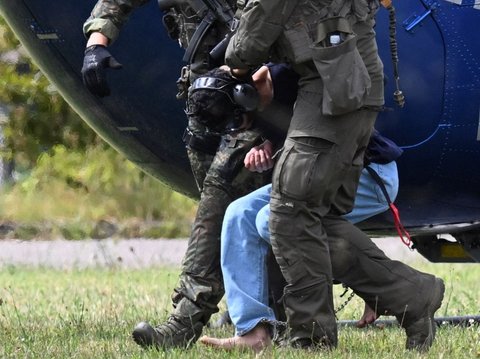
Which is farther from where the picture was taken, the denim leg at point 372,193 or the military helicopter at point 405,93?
the military helicopter at point 405,93

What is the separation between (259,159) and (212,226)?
0.36 metres

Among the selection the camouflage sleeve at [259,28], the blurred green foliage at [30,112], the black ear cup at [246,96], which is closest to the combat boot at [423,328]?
the black ear cup at [246,96]

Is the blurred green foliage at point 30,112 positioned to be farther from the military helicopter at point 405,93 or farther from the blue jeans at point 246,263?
the blue jeans at point 246,263

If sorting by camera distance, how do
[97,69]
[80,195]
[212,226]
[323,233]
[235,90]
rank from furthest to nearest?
[80,195] → [212,226] → [97,69] → [235,90] → [323,233]

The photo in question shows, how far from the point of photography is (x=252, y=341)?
473cm

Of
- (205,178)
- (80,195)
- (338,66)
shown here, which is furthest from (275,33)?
(80,195)

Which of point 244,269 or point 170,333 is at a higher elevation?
point 244,269

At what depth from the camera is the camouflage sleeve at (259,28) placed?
430 cm

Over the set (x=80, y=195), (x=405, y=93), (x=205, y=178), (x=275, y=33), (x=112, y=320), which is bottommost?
(x=80, y=195)

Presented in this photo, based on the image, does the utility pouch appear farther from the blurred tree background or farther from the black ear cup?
the blurred tree background

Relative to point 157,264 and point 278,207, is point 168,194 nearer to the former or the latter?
point 157,264

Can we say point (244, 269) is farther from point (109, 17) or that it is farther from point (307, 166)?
point (109, 17)

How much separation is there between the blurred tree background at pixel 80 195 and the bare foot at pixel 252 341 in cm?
852

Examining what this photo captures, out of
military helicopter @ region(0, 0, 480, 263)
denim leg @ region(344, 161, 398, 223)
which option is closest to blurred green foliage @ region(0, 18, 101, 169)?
military helicopter @ region(0, 0, 480, 263)
